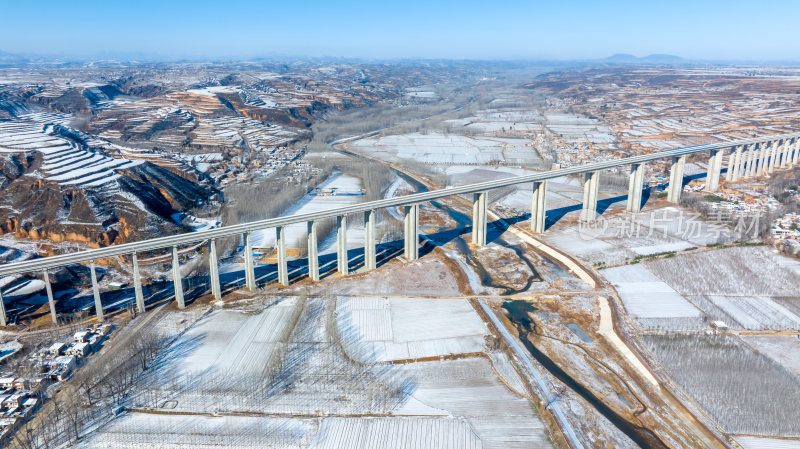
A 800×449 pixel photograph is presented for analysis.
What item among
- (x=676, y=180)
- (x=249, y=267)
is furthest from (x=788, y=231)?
(x=249, y=267)

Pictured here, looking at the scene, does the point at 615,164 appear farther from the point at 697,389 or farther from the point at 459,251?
the point at 697,389

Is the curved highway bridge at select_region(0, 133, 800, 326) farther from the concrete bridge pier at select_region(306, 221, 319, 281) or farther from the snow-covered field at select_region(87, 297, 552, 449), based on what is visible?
the snow-covered field at select_region(87, 297, 552, 449)

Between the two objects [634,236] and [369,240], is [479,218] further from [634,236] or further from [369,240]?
[634,236]

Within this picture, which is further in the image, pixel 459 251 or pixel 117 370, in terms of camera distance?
pixel 459 251

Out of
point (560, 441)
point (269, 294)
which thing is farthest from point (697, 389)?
point (269, 294)

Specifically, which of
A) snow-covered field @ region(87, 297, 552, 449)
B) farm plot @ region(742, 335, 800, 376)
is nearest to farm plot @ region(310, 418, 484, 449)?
snow-covered field @ region(87, 297, 552, 449)

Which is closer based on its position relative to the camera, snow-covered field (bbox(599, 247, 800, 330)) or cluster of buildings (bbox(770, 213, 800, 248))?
snow-covered field (bbox(599, 247, 800, 330))
